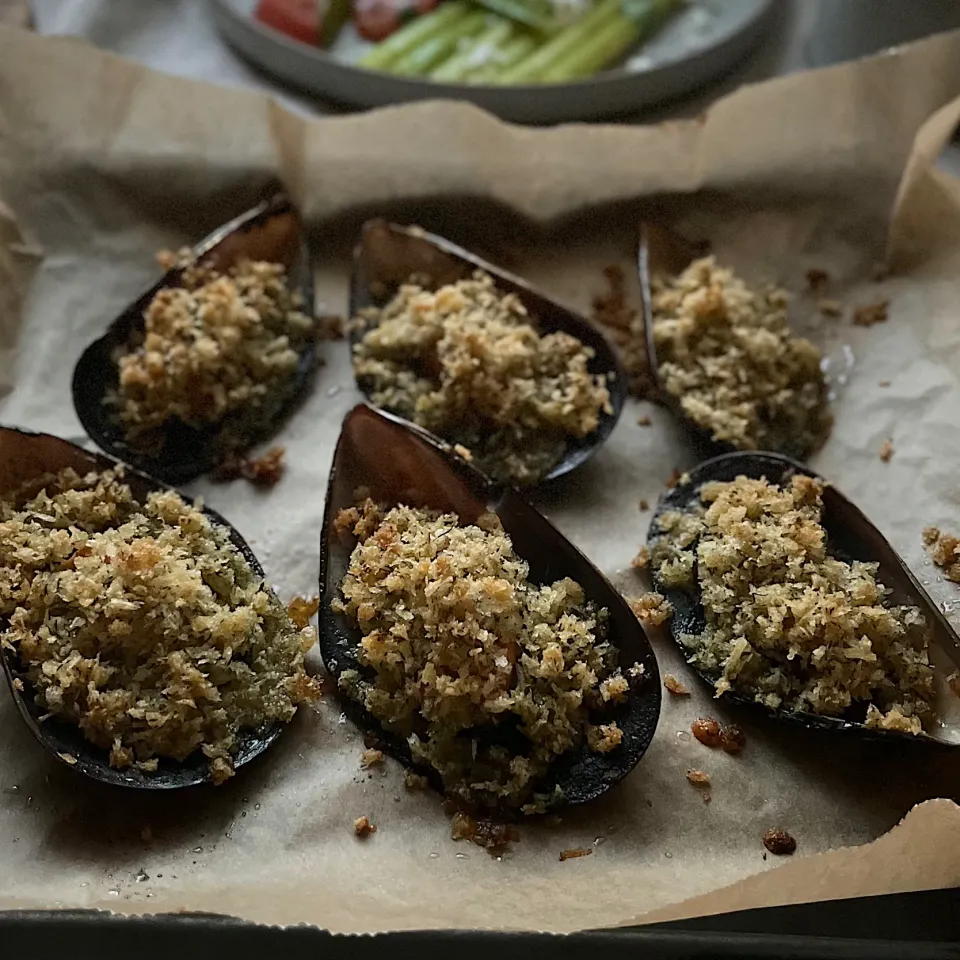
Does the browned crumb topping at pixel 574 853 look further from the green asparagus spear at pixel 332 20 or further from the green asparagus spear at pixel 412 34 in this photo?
the green asparagus spear at pixel 332 20

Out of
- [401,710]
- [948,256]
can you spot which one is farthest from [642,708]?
[948,256]

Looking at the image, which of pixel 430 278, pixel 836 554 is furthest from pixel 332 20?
pixel 836 554

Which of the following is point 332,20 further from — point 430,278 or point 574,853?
point 574,853

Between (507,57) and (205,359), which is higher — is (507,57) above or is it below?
above

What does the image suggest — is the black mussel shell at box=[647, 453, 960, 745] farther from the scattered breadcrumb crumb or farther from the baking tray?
the scattered breadcrumb crumb

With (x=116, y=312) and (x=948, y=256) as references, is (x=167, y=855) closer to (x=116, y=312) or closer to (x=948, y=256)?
(x=116, y=312)

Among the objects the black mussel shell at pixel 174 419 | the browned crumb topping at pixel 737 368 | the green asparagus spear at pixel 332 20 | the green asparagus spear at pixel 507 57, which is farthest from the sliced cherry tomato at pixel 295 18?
the browned crumb topping at pixel 737 368

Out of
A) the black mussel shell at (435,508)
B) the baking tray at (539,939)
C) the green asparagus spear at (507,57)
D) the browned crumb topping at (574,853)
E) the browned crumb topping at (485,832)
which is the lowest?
the baking tray at (539,939)
